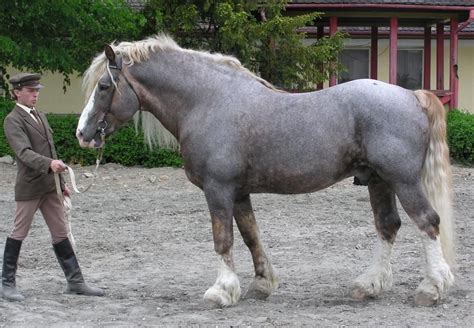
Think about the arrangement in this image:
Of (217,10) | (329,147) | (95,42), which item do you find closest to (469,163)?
(217,10)

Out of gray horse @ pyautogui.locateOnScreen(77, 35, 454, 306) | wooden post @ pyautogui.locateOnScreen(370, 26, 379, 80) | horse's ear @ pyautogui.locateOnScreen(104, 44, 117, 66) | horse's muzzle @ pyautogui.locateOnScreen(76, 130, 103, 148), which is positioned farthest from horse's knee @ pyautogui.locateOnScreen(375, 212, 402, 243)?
wooden post @ pyautogui.locateOnScreen(370, 26, 379, 80)

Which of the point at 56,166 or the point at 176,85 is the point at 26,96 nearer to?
the point at 56,166

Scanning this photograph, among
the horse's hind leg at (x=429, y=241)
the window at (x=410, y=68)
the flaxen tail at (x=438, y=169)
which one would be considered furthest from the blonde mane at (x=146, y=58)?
the window at (x=410, y=68)

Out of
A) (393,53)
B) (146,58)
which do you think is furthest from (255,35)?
(146,58)

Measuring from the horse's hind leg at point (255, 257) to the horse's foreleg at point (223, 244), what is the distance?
0.33 metres

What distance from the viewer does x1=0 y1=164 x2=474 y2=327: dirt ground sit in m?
5.77

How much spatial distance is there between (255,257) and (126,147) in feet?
31.2

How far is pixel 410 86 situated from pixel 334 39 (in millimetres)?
7438

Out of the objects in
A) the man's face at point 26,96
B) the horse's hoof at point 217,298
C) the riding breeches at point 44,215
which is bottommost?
the horse's hoof at point 217,298

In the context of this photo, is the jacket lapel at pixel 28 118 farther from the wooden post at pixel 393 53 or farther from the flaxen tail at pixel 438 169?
the wooden post at pixel 393 53

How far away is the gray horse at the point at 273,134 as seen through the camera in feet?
19.6

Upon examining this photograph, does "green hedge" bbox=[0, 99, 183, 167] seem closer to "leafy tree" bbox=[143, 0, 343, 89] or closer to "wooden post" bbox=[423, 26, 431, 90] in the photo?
"leafy tree" bbox=[143, 0, 343, 89]

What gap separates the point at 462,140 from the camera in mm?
16062

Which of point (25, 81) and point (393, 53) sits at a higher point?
point (25, 81)
